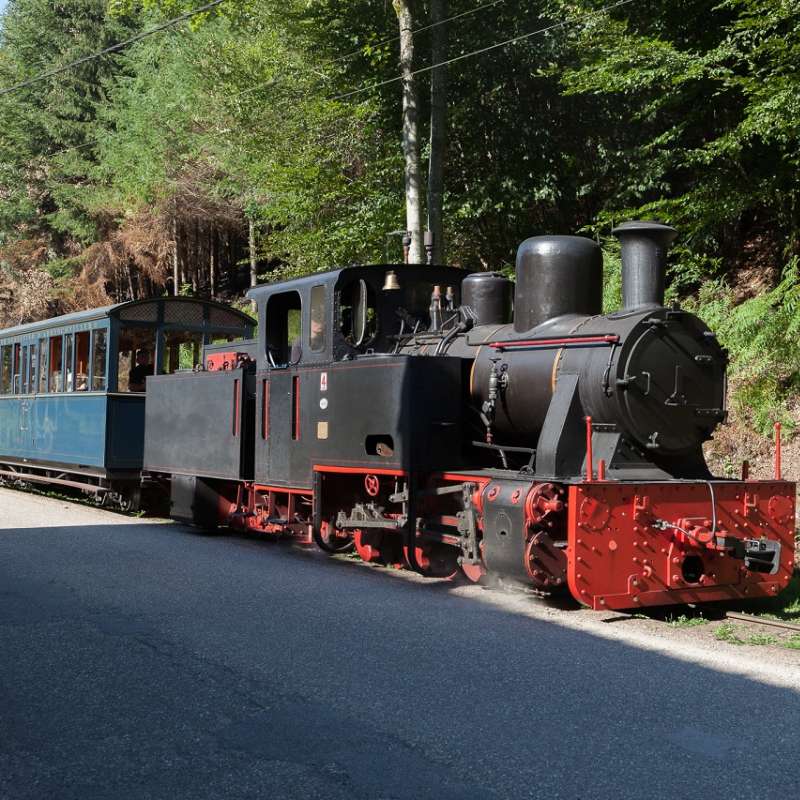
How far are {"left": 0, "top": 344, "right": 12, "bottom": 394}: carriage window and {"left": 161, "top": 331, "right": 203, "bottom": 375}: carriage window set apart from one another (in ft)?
14.8

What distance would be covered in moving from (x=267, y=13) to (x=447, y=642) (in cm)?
1697

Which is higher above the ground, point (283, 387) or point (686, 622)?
point (283, 387)

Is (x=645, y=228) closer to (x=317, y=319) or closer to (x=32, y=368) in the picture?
(x=317, y=319)

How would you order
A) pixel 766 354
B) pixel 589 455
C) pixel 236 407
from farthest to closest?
pixel 766 354, pixel 236 407, pixel 589 455

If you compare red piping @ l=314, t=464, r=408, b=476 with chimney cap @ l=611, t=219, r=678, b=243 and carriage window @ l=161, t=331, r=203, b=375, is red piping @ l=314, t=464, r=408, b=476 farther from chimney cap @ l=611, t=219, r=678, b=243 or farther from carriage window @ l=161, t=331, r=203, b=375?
carriage window @ l=161, t=331, r=203, b=375

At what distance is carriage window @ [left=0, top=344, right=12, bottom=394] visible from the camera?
17047 mm

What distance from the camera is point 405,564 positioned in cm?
874

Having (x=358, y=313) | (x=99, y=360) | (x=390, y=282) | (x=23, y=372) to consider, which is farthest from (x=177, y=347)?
(x=390, y=282)

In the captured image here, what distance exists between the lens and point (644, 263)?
7.39m

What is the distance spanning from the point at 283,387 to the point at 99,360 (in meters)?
5.02

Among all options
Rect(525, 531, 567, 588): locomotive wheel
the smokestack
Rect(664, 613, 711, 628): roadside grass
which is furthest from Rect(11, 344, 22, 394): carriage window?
Rect(664, 613, 711, 628): roadside grass

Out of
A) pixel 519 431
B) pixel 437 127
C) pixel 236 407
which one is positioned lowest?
pixel 519 431

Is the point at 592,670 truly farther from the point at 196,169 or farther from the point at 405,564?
the point at 196,169

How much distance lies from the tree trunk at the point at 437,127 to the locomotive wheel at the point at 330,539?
7573mm
